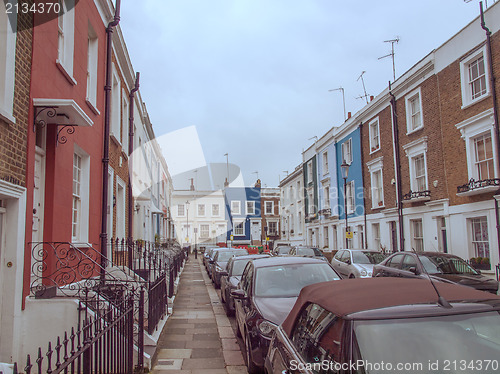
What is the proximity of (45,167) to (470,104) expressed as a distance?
1454cm

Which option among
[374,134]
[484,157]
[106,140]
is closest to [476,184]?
[484,157]

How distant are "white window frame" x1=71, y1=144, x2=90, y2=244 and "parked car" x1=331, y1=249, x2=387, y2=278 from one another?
9.25m

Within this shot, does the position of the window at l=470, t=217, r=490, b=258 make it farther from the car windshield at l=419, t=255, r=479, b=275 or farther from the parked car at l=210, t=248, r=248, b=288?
the parked car at l=210, t=248, r=248, b=288

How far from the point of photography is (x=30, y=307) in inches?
232

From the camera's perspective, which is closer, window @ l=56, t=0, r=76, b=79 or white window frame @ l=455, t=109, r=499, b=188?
window @ l=56, t=0, r=76, b=79

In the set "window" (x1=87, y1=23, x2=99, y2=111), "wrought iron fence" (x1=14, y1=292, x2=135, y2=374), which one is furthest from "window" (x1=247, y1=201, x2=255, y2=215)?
"wrought iron fence" (x1=14, y1=292, x2=135, y2=374)

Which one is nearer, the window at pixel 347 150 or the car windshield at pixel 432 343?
the car windshield at pixel 432 343

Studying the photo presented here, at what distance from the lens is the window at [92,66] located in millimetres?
9734

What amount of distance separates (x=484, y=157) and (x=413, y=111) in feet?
19.2

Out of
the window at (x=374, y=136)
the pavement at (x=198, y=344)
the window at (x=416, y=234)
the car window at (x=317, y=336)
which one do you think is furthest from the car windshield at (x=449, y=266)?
the window at (x=374, y=136)

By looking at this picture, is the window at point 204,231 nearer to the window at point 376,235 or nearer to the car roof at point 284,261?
the window at point 376,235

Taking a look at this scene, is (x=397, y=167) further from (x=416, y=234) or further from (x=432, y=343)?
(x=432, y=343)

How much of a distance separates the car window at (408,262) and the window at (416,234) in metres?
8.73

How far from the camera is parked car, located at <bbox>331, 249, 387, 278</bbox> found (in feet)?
47.0
